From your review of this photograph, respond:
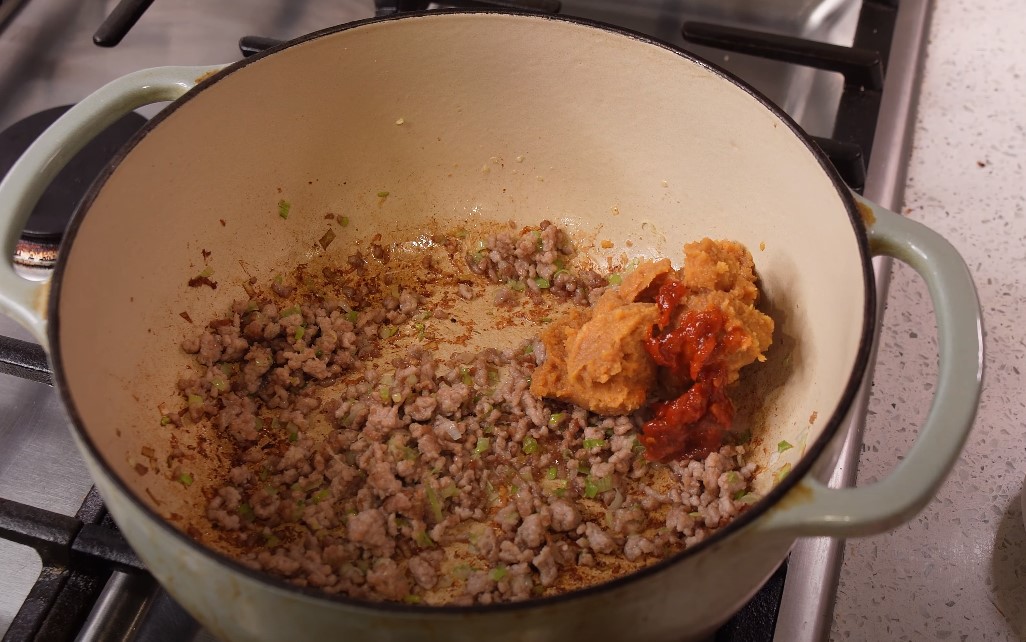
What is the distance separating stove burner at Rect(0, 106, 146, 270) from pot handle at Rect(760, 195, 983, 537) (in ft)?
2.93

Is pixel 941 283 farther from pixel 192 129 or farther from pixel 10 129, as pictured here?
pixel 10 129

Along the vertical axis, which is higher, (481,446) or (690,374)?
(690,374)

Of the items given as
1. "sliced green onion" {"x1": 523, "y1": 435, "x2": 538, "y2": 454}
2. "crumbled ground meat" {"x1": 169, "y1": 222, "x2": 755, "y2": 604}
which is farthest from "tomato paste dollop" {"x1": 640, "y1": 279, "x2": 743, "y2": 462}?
"sliced green onion" {"x1": 523, "y1": 435, "x2": 538, "y2": 454}

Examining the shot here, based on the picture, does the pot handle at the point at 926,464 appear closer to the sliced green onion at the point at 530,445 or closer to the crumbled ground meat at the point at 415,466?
the crumbled ground meat at the point at 415,466

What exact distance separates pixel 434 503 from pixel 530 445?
139 mm

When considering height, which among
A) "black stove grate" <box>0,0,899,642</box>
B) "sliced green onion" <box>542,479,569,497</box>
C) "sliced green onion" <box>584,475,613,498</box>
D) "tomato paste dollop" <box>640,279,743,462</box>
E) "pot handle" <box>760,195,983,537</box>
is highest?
"pot handle" <box>760,195,983,537</box>

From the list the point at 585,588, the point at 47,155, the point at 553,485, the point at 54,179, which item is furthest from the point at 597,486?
the point at 54,179

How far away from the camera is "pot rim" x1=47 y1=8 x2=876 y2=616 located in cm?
63

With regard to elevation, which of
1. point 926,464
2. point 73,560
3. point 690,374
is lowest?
point 73,560

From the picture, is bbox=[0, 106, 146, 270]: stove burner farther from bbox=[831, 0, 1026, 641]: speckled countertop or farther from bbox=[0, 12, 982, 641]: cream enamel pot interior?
bbox=[831, 0, 1026, 641]: speckled countertop

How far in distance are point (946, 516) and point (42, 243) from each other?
3.90ft

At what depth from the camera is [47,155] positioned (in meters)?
0.90

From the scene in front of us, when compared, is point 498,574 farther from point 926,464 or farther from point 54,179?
point 54,179

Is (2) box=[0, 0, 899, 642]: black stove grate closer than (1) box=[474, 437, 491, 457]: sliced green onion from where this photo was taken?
Yes
